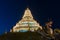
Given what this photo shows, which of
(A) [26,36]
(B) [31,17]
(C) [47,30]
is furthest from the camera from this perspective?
(B) [31,17]

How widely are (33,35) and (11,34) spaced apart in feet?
2.35

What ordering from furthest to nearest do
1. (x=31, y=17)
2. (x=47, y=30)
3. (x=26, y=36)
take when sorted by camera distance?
(x=31, y=17) → (x=47, y=30) → (x=26, y=36)

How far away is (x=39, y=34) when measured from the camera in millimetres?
6719

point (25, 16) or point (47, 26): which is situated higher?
point (25, 16)

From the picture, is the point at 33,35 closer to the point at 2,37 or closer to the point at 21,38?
the point at 21,38

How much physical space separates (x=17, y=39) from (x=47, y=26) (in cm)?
198

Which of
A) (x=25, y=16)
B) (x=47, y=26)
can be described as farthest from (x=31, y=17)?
(x=47, y=26)

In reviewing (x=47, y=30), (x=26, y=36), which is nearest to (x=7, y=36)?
(x=26, y=36)

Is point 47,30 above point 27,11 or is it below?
below

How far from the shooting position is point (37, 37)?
21.4 ft

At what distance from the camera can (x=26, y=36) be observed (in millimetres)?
6465

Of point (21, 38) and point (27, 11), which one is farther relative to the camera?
point (27, 11)

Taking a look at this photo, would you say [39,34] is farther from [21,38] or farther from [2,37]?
[2,37]

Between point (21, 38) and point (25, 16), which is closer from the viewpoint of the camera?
point (21, 38)
